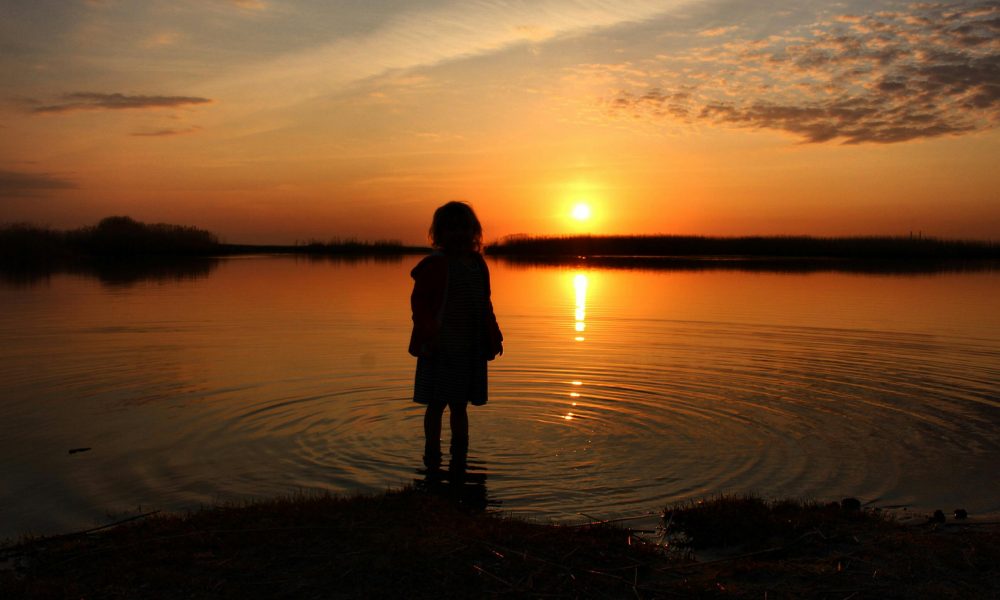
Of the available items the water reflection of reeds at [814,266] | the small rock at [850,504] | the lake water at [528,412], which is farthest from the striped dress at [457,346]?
the water reflection of reeds at [814,266]

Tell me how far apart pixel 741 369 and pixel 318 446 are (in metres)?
7.52

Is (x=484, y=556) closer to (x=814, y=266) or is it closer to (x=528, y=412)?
(x=528, y=412)

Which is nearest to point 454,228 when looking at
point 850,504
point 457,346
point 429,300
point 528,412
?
point 429,300

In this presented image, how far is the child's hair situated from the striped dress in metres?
0.15

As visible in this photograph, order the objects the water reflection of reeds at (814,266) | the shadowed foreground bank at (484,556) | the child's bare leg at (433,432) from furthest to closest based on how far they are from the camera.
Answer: the water reflection of reeds at (814,266), the child's bare leg at (433,432), the shadowed foreground bank at (484,556)

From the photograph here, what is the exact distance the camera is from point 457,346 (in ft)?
24.6

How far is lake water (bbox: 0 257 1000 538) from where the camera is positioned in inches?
270

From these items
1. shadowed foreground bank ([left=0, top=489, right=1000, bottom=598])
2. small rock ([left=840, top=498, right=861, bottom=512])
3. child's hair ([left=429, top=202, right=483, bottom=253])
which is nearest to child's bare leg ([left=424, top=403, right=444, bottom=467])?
child's hair ([left=429, top=202, right=483, bottom=253])

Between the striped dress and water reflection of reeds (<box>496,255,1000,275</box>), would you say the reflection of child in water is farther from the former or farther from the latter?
water reflection of reeds (<box>496,255,1000,275</box>)

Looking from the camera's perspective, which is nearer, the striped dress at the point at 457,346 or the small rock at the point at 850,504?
the small rock at the point at 850,504

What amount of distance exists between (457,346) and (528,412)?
8.35 ft

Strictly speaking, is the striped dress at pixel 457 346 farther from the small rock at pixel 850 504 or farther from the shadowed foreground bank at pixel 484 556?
the small rock at pixel 850 504

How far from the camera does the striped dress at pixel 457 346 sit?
745cm

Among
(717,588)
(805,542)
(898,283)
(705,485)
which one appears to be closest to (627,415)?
(705,485)
